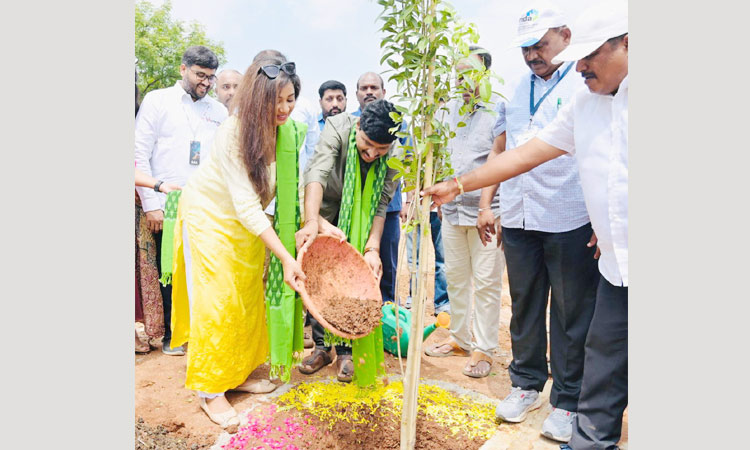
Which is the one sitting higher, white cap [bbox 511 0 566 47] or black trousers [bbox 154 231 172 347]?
white cap [bbox 511 0 566 47]

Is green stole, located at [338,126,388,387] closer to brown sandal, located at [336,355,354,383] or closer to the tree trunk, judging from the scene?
brown sandal, located at [336,355,354,383]

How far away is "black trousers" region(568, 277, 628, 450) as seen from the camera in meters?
2.31

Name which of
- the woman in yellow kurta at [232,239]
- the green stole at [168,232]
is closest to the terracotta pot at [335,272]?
the woman in yellow kurta at [232,239]

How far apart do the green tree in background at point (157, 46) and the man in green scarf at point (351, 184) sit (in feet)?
55.3

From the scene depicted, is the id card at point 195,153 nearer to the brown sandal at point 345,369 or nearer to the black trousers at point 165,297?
the black trousers at point 165,297

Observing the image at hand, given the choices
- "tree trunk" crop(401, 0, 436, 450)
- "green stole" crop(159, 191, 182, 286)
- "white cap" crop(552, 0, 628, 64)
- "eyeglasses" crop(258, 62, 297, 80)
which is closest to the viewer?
"white cap" crop(552, 0, 628, 64)

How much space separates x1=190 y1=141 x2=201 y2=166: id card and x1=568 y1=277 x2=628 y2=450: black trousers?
3140 millimetres

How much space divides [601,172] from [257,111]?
1.69 metres

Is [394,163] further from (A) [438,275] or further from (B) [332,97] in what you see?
(A) [438,275]

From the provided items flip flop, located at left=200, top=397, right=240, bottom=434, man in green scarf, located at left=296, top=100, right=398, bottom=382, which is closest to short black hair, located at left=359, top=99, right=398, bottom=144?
man in green scarf, located at left=296, top=100, right=398, bottom=382

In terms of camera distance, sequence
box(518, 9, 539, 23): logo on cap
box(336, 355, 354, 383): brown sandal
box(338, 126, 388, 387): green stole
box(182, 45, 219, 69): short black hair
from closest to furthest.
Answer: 1. box(518, 9, 539, 23): logo on cap
2. box(338, 126, 388, 387): green stole
3. box(336, 355, 354, 383): brown sandal
4. box(182, 45, 219, 69): short black hair

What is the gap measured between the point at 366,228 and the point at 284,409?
3.93 ft

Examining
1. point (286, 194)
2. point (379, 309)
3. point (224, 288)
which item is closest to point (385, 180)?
point (286, 194)

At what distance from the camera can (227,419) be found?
295 cm
